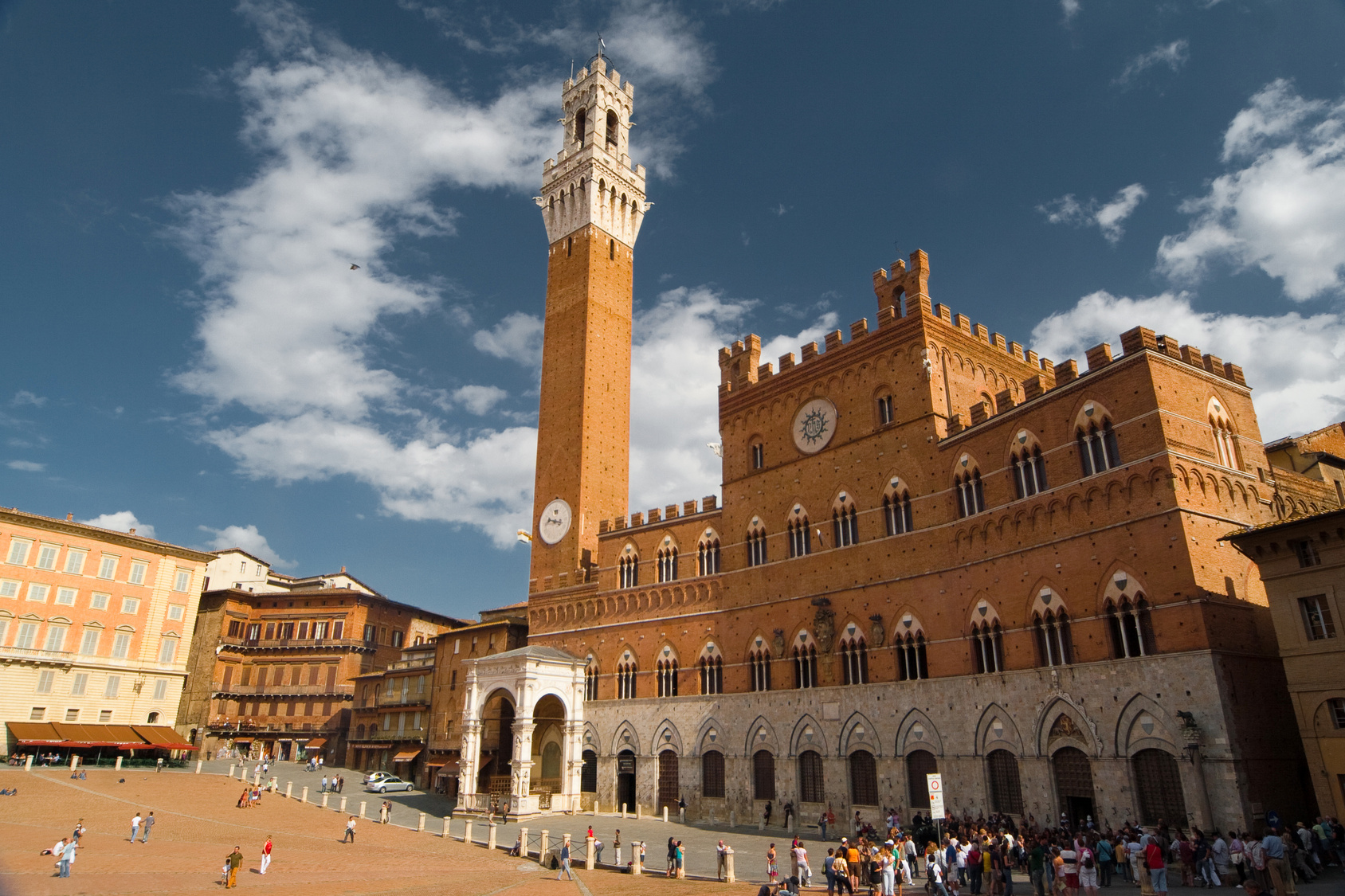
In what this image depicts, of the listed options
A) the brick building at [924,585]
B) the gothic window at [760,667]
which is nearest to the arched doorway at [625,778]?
the brick building at [924,585]

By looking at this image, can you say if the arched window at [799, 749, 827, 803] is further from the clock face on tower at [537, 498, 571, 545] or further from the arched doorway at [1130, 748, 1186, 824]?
the clock face on tower at [537, 498, 571, 545]

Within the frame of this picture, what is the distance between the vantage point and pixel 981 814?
85.8ft

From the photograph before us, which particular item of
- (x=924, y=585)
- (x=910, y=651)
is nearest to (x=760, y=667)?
(x=910, y=651)

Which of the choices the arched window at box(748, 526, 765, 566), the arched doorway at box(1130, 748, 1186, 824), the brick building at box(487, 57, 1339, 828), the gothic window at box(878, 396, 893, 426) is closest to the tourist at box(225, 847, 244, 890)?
the brick building at box(487, 57, 1339, 828)

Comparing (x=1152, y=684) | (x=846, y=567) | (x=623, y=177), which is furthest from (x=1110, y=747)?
(x=623, y=177)

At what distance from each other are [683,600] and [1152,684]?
815 inches

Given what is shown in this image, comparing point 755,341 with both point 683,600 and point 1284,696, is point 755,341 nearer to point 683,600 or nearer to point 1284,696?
point 683,600

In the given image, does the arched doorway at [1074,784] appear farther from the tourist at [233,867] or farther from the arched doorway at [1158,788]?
the tourist at [233,867]

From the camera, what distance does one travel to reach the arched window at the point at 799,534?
34719 millimetres

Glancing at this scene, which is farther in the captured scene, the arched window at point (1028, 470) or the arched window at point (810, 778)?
the arched window at point (810, 778)

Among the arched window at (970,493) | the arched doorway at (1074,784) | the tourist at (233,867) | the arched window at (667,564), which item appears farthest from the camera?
the arched window at (667,564)

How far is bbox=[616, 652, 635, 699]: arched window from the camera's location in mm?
39844

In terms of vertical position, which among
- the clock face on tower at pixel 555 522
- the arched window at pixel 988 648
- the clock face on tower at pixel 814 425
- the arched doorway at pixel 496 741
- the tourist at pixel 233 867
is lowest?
the tourist at pixel 233 867

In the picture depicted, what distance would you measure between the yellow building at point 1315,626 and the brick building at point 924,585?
1.11 meters
